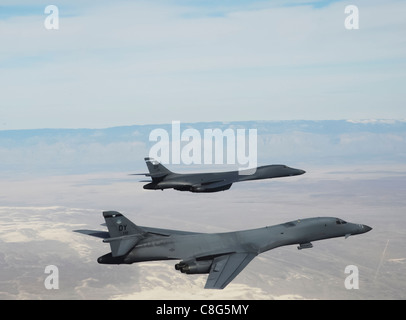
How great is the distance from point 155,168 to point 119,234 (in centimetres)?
2333

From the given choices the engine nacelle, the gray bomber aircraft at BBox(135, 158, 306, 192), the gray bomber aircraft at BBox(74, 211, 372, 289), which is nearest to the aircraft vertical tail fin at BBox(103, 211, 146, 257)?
the gray bomber aircraft at BBox(74, 211, 372, 289)

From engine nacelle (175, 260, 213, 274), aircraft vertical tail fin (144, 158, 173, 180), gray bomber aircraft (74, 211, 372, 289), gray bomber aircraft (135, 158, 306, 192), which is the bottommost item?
engine nacelle (175, 260, 213, 274)

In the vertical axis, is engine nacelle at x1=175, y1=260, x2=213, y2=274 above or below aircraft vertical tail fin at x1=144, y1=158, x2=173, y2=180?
below

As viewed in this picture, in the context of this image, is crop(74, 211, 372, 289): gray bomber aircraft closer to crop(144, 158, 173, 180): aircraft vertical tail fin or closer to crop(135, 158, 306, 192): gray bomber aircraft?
crop(135, 158, 306, 192): gray bomber aircraft

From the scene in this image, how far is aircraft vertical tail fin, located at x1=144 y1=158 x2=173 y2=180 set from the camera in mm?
72375

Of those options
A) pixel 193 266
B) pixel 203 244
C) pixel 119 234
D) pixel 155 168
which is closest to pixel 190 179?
pixel 155 168

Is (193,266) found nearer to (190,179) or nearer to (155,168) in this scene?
(190,179)

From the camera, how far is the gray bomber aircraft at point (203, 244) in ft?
161

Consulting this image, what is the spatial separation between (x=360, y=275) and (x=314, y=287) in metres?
21.4

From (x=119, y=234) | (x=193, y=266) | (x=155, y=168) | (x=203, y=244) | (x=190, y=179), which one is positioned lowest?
(x=193, y=266)

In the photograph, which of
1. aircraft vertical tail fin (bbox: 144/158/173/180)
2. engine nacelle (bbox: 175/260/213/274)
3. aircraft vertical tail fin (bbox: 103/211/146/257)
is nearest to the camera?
engine nacelle (bbox: 175/260/213/274)

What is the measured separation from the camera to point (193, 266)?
48.7 m

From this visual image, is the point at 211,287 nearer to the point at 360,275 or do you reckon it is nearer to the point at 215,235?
the point at 215,235

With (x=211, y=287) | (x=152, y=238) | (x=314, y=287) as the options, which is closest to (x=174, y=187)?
(x=152, y=238)
